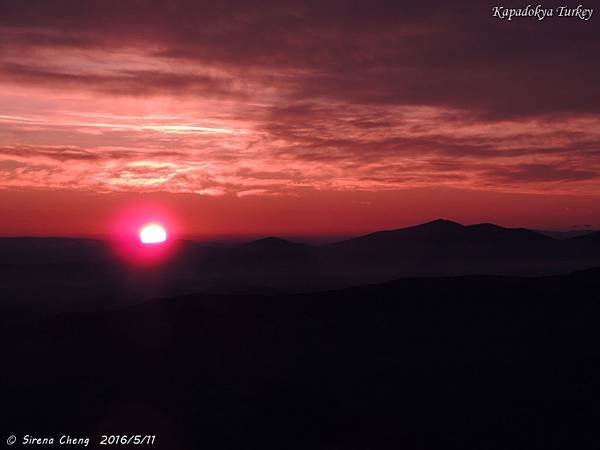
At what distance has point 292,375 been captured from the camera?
4606 cm

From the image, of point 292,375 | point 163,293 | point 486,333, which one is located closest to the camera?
point 292,375

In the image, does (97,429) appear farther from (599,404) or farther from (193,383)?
(599,404)

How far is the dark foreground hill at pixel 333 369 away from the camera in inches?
1439

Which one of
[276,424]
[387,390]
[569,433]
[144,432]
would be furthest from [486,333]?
[144,432]

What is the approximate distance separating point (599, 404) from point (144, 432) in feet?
77.2

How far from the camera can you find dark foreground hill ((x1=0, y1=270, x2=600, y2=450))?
36562mm

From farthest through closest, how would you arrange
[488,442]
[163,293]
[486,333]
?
[163,293] → [486,333] → [488,442]

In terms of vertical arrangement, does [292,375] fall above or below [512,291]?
below

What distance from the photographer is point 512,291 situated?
60.5 m

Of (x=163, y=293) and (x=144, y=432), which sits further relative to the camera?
(x=163, y=293)

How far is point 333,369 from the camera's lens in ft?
155

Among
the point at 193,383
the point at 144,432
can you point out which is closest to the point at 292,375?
the point at 193,383

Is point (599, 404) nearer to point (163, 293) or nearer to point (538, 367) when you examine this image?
point (538, 367)

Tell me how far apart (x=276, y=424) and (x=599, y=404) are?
16932 mm
